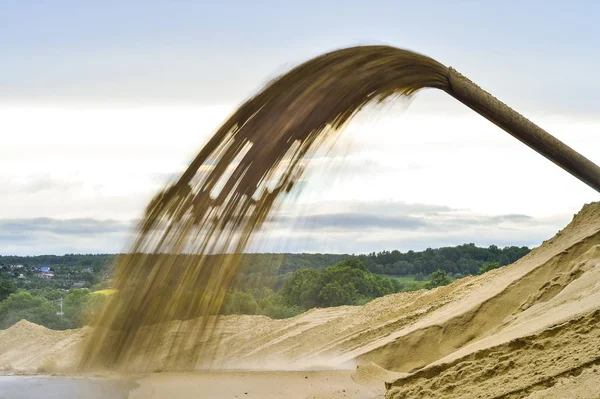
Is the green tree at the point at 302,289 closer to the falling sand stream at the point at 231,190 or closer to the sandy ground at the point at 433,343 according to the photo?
the sandy ground at the point at 433,343

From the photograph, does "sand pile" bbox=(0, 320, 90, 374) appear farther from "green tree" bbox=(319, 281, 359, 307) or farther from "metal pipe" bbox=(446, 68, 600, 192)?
"green tree" bbox=(319, 281, 359, 307)

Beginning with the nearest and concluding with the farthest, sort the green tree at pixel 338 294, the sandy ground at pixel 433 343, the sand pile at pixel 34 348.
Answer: the sandy ground at pixel 433 343 < the sand pile at pixel 34 348 < the green tree at pixel 338 294

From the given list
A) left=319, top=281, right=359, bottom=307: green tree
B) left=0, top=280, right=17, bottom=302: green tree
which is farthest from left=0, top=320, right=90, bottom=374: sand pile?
left=319, top=281, right=359, bottom=307: green tree

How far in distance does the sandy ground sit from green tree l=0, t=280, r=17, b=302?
4.40 metres

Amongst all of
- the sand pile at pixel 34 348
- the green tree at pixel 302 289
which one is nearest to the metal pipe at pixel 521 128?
the sand pile at pixel 34 348

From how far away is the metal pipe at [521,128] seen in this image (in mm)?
7570

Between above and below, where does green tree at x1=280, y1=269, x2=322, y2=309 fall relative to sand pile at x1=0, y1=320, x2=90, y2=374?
above

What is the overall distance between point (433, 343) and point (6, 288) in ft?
40.5

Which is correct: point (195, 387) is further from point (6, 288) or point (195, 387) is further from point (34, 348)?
point (6, 288)

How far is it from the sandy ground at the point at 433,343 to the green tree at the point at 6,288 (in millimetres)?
4399

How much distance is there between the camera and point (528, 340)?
5902mm

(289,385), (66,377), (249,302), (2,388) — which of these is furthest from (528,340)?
(249,302)

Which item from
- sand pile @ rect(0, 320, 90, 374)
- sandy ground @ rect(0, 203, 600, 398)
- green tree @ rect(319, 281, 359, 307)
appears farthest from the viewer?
green tree @ rect(319, 281, 359, 307)

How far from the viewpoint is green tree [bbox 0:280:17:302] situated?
17452mm
